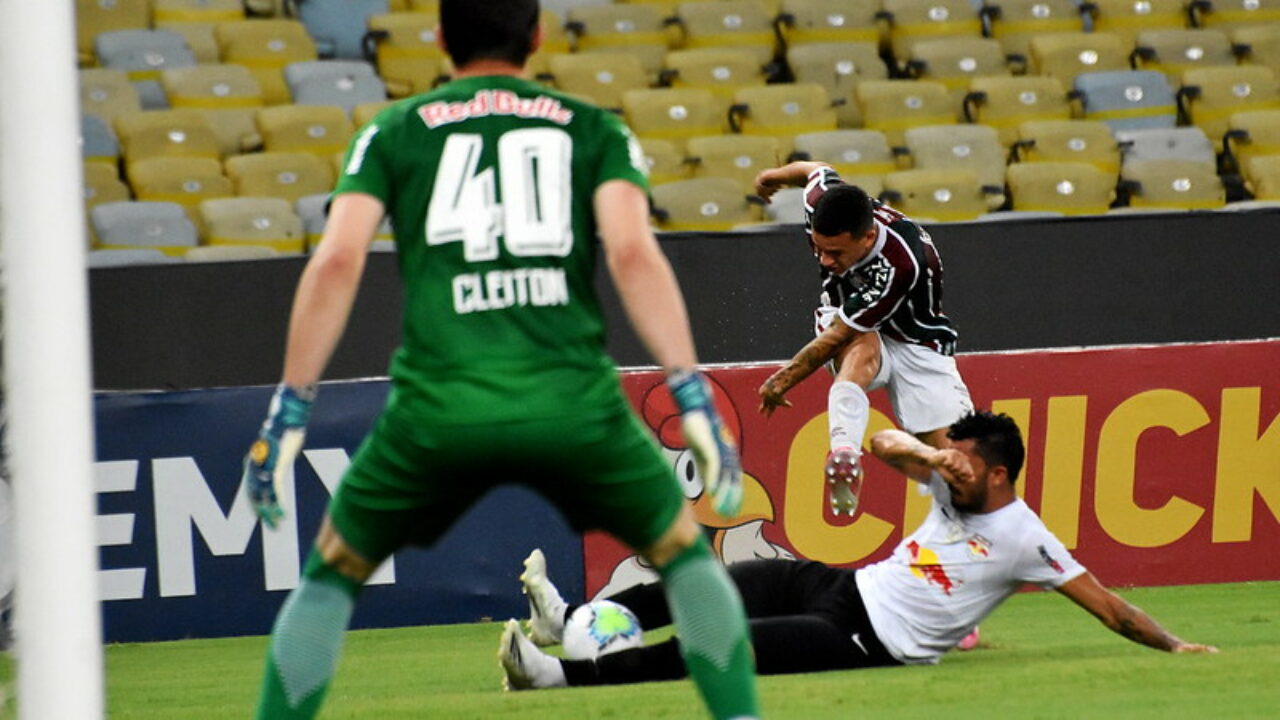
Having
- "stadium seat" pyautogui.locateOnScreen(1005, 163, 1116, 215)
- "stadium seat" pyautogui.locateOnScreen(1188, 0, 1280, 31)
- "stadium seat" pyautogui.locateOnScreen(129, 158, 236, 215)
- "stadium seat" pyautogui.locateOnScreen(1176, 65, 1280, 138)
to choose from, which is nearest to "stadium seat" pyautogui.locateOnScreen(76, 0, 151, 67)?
"stadium seat" pyautogui.locateOnScreen(129, 158, 236, 215)

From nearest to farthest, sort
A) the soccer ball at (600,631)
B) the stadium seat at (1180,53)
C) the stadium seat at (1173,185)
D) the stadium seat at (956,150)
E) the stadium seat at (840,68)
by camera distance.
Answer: the soccer ball at (600,631) → the stadium seat at (1173,185) → the stadium seat at (956,150) → the stadium seat at (840,68) → the stadium seat at (1180,53)

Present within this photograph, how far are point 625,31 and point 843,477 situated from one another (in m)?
6.99

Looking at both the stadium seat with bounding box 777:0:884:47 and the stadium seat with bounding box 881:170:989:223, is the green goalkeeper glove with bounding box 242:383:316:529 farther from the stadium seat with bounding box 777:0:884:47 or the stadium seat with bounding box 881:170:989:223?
the stadium seat with bounding box 777:0:884:47

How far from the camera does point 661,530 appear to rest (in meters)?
3.91

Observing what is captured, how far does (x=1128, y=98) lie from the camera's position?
1430 cm

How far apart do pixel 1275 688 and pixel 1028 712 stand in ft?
2.91

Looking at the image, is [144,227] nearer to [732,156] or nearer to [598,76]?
[598,76]

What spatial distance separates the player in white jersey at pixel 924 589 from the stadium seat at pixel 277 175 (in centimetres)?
598

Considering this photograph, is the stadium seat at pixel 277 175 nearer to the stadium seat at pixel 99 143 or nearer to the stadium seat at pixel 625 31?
the stadium seat at pixel 99 143

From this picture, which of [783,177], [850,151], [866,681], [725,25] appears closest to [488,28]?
[866,681]

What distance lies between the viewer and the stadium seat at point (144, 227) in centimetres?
1134

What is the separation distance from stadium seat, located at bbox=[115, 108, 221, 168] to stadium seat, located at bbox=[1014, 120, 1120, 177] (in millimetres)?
5553

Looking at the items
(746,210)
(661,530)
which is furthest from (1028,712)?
(746,210)

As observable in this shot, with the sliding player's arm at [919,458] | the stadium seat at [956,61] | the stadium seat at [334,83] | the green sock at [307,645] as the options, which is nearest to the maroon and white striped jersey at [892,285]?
the sliding player's arm at [919,458]
